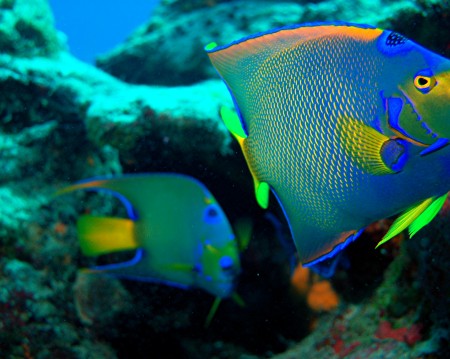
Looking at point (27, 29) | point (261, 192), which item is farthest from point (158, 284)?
point (27, 29)

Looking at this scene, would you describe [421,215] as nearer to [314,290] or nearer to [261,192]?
[261,192]

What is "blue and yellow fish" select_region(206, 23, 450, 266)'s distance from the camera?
0.79m

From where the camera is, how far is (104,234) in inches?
89.1

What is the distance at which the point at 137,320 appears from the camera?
2.61 metres

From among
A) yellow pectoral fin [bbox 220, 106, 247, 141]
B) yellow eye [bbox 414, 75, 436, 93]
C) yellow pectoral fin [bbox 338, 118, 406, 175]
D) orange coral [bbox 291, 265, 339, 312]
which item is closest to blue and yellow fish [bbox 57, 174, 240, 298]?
orange coral [bbox 291, 265, 339, 312]

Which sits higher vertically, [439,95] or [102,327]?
[439,95]

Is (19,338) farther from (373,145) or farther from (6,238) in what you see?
(373,145)

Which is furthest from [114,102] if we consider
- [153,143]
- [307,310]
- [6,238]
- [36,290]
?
[307,310]

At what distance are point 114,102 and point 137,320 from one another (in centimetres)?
156

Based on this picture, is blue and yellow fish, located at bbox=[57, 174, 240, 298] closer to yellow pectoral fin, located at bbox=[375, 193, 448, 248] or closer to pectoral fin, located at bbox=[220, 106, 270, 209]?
pectoral fin, located at bbox=[220, 106, 270, 209]

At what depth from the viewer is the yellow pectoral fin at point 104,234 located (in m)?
2.24

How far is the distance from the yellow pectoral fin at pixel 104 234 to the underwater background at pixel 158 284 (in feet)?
0.97

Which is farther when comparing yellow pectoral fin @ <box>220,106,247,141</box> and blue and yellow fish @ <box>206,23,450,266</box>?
yellow pectoral fin @ <box>220,106,247,141</box>

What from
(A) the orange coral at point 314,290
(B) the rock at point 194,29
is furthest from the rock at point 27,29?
(A) the orange coral at point 314,290
